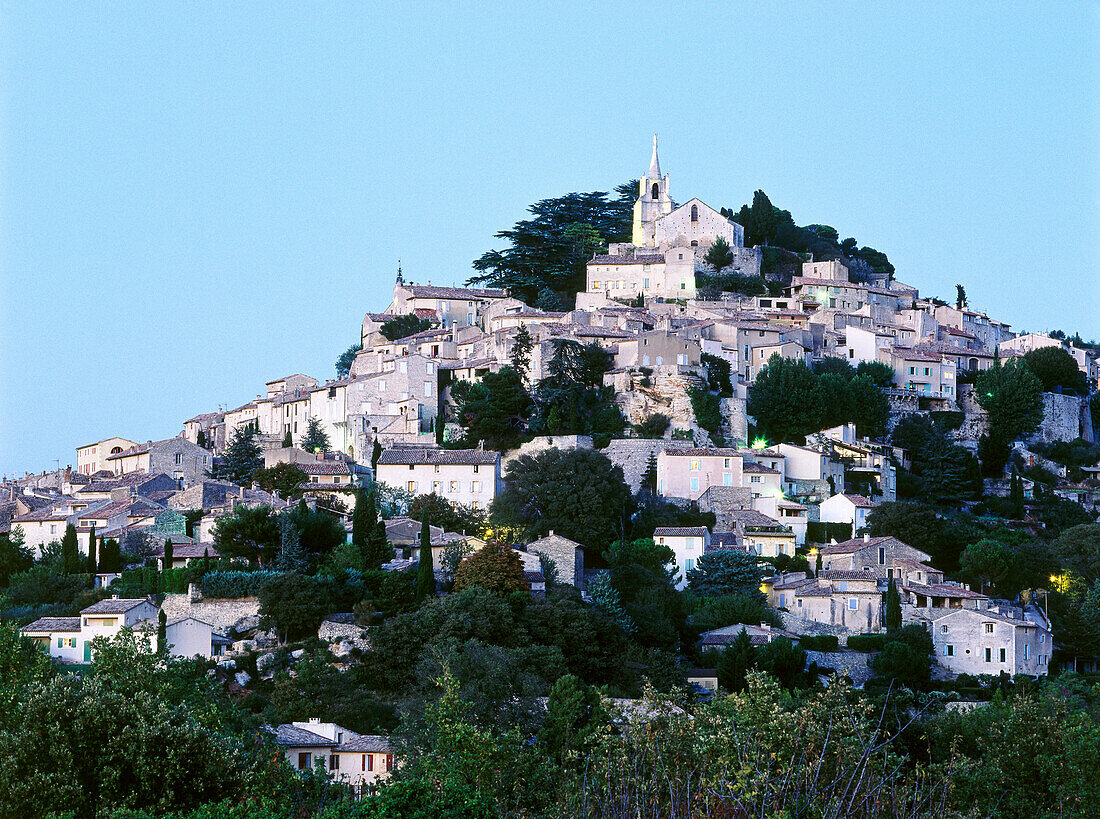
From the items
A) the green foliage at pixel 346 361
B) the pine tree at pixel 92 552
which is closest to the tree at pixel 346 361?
the green foliage at pixel 346 361

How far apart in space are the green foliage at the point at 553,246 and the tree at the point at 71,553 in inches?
1387

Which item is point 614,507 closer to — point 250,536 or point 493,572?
point 493,572

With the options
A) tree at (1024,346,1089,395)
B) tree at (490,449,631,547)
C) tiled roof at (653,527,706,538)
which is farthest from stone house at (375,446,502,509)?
tree at (1024,346,1089,395)

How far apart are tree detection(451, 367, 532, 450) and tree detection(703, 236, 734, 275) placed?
2338cm

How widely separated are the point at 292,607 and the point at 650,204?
161 ft

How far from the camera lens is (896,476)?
210 ft

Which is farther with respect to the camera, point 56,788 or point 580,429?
point 580,429

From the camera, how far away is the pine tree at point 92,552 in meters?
50.3

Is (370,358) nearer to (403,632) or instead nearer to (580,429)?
(580,429)

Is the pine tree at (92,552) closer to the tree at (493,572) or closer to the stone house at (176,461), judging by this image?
the stone house at (176,461)

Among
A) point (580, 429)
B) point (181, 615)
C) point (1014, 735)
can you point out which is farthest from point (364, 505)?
point (1014, 735)

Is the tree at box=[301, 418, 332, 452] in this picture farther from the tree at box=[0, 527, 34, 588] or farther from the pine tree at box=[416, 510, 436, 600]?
the pine tree at box=[416, 510, 436, 600]

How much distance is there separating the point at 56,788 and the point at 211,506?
3567cm

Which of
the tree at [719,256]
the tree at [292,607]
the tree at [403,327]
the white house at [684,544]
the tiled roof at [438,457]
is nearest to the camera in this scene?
the tree at [292,607]
